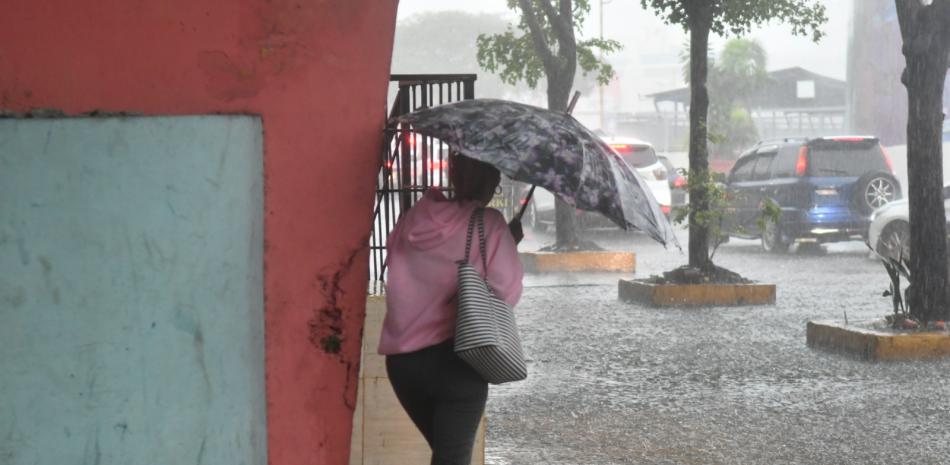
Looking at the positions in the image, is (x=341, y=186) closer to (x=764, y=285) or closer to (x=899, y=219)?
(x=764, y=285)

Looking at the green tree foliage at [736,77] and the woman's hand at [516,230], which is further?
the green tree foliage at [736,77]

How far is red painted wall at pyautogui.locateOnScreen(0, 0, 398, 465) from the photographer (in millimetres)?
3635

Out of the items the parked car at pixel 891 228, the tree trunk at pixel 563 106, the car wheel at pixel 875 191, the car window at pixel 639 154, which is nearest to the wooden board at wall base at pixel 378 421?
the parked car at pixel 891 228

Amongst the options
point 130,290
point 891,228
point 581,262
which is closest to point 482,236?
point 130,290

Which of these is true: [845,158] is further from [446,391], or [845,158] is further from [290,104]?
[290,104]

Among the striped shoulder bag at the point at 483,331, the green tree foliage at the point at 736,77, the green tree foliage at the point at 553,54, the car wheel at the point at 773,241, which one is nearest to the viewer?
the striped shoulder bag at the point at 483,331

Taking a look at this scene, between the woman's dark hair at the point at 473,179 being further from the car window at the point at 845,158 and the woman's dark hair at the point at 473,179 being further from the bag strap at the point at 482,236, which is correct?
the car window at the point at 845,158

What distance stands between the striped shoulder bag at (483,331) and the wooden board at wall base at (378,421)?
1.49 meters

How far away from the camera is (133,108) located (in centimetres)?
364

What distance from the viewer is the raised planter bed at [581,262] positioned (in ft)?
57.6

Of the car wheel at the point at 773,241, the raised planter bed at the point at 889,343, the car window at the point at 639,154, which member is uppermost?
the car window at the point at 639,154

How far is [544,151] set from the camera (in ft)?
13.1

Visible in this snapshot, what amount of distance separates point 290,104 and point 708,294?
10131mm

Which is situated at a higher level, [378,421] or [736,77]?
[736,77]
